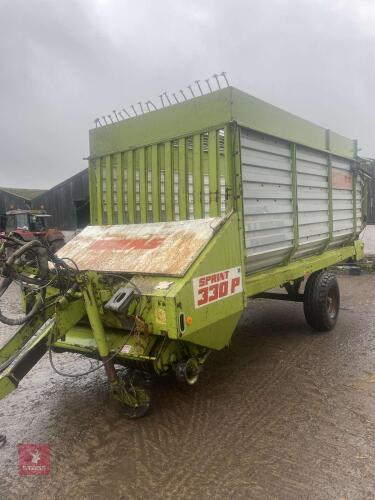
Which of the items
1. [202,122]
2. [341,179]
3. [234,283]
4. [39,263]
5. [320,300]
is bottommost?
[320,300]

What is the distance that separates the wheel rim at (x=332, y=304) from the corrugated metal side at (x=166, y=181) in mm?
2583

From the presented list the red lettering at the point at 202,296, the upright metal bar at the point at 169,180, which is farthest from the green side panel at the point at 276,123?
the red lettering at the point at 202,296

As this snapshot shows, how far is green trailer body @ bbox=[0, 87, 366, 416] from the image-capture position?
2.93 metres

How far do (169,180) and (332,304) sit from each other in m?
2.94

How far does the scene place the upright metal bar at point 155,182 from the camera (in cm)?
390

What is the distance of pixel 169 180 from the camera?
381cm

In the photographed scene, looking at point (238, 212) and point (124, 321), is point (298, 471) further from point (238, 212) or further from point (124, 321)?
point (238, 212)

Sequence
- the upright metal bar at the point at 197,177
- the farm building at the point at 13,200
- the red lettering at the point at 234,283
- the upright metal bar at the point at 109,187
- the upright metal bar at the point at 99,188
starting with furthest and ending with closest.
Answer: the farm building at the point at 13,200 < the upright metal bar at the point at 99,188 < the upright metal bar at the point at 109,187 < the upright metal bar at the point at 197,177 < the red lettering at the point at 234,283

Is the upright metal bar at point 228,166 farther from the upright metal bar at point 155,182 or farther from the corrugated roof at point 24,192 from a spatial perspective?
the corrugated roof at point 24,192

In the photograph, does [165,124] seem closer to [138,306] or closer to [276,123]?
[276,123]

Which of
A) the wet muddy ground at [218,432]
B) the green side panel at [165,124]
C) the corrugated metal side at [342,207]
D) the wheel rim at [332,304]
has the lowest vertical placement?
the wet muddy ground at [218,432]

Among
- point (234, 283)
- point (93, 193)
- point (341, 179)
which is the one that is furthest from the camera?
point (341, 179)

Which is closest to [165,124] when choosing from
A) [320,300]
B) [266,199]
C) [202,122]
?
[202,122]

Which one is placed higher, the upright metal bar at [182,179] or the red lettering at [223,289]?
the upright metal bar at [182,179]
